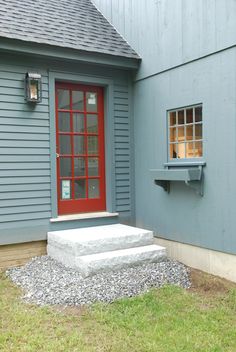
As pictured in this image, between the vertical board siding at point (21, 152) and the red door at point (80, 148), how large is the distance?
0.30 meters

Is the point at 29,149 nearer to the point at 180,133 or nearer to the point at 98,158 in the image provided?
the point at 98,158

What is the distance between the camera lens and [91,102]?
18.4 feet

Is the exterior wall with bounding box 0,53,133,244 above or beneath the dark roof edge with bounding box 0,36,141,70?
beneath

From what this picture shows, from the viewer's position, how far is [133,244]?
4746mm

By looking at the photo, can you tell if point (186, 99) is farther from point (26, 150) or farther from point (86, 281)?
point (86, 281)

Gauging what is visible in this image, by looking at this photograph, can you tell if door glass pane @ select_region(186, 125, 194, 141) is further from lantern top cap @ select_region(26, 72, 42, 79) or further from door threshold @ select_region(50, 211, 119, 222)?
lantern top cap @ select_region(26, 72, 42, 79)

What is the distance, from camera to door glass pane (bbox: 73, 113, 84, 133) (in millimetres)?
5473

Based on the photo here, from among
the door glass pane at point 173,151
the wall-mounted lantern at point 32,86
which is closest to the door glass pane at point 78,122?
the wall-mounted lantern at point 32,86

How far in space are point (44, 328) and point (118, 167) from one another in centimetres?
293

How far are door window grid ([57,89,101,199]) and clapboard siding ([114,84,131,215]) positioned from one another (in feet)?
0.97

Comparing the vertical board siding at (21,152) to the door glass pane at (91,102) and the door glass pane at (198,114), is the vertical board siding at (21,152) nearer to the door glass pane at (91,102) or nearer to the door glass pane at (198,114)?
the door glass pane at (91,102)

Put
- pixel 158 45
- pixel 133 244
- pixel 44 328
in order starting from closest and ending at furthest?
pixel 44 328 < pixel 133 244 < pixel 158 45

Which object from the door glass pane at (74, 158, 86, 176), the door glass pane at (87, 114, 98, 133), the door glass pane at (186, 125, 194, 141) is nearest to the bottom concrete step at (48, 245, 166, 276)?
the door glass pane at (74, 158, 86, 176)

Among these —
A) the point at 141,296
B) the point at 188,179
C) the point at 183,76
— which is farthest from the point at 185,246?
the point at 183,76
